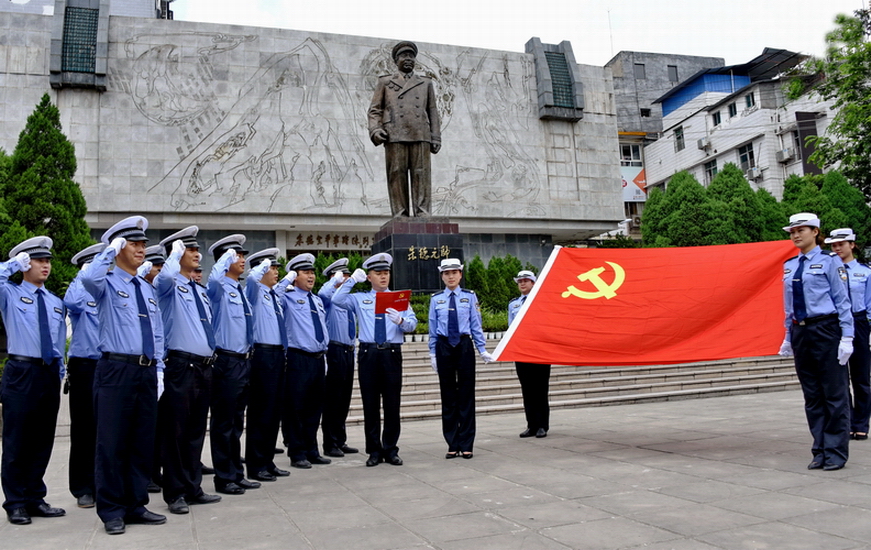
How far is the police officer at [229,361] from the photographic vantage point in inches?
198

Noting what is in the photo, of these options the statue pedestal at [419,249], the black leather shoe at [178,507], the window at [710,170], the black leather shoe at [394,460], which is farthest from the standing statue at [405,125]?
the window at [710,170]

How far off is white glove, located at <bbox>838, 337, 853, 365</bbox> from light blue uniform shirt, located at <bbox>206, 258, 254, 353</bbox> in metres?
4.47


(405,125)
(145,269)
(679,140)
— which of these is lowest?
(145,269)

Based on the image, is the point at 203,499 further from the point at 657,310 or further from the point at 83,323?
the point at 657,310

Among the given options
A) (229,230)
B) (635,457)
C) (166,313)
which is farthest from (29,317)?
(229,230)

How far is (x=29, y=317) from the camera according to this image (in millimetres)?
4715

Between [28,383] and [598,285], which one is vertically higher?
[598,285]

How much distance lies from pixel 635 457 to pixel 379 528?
9.31 feet

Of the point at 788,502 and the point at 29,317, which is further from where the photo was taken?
the point at 29,317

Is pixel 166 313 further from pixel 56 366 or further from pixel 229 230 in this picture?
pixel 229 230

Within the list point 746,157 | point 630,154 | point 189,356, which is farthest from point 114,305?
point 630,154

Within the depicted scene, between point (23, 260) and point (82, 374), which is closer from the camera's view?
point (23, 260)

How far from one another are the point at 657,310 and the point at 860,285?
267 cm

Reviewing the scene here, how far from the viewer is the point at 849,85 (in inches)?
658
